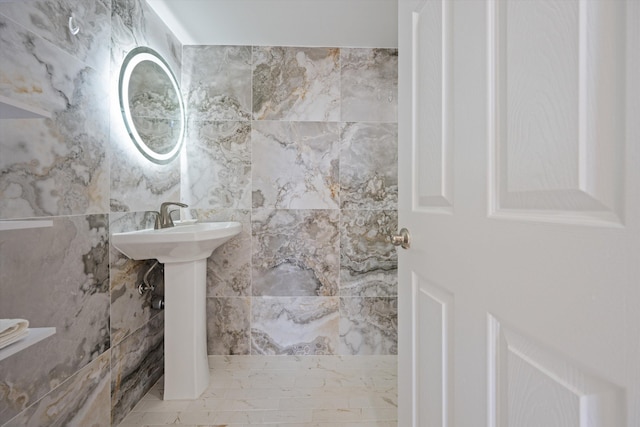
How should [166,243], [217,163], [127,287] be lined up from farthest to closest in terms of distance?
[217,163], [127,287], [166,243]

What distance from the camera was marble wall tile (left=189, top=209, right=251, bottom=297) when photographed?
207cm

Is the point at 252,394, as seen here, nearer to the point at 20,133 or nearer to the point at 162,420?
the point at 162,420

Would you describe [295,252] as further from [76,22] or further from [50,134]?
[76,22]

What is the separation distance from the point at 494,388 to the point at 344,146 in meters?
1.75

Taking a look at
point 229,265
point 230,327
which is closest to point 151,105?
point 229,265

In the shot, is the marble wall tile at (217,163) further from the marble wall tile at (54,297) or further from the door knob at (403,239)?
the door knob at (403,239)

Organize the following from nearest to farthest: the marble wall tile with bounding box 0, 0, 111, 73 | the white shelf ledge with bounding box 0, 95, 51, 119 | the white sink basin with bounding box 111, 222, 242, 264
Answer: the white shelf ledge with bounding box 0, 95, 51, 119, the marble wall tile with bounding box 0, 0, 111, 73, the white sink basin with bounding box 111, 222, 242, 264

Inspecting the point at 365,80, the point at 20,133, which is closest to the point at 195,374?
the point at 20,133

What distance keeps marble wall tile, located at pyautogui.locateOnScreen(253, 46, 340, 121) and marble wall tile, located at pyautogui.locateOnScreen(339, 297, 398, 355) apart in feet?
4.41

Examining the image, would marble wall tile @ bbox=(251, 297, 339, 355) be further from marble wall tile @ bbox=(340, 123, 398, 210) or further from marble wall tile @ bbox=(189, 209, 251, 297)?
marble wall tile @ bbox=(340, 123, 398, 210)

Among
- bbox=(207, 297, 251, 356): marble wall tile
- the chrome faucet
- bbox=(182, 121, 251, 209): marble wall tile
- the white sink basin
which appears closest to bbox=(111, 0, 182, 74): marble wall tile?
bbox=(182, 121, 251, 209): marble wall tile

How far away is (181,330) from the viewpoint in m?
1.59

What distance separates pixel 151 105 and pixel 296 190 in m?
1.01

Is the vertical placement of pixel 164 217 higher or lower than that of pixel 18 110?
lower
